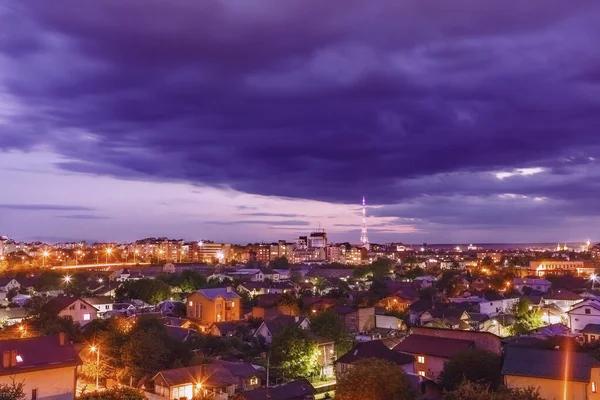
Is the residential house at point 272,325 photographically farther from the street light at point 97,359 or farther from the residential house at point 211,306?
the street light at point 97,359

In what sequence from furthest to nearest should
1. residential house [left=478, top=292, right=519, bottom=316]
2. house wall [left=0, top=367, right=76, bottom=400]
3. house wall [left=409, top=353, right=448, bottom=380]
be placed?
residential house [left=478, top=292, right=519, bottom=316] < house wall [left=409, top=353, right=448, bottom=380] < house wall [left=0, top=367, right=76, bottom=400]

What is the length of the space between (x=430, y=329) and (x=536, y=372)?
25.2 ft

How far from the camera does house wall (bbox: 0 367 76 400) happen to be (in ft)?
47.8

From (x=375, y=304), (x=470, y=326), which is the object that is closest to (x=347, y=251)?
(x=375, y=304)

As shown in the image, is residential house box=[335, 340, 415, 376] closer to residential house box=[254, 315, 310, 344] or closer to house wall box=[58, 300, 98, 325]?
residential house box=[254, 315, 310, 344]

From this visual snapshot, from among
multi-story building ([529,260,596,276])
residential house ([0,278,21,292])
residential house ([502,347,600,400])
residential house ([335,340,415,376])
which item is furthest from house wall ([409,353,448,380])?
multi-story building ([529,260,596,276])

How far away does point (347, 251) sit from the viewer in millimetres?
122562

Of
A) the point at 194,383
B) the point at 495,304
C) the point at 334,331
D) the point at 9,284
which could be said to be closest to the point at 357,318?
the point at 334,331

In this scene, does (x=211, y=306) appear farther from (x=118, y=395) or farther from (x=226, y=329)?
(x=118, y=395)

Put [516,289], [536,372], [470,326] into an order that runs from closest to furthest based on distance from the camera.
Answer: [536,372] → [470,326] → [516,289]

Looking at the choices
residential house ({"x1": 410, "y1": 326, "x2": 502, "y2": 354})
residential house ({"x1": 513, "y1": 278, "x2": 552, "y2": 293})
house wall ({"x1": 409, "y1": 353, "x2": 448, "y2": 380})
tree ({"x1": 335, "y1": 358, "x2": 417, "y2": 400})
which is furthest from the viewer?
residential house ({"x1": 513, "y1": 278, "x2": 552, "y2": 293})

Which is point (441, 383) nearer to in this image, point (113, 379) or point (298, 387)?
point (298, 387)

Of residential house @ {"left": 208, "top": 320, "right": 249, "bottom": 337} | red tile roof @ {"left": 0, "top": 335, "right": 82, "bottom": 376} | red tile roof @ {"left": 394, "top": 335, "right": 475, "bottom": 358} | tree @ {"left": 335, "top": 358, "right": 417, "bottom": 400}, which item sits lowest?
residential house @ {"left": 208, "top": 320, "right": 249, "bottom": 337}

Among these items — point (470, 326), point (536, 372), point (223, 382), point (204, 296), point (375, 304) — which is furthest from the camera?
point (375, 304)
